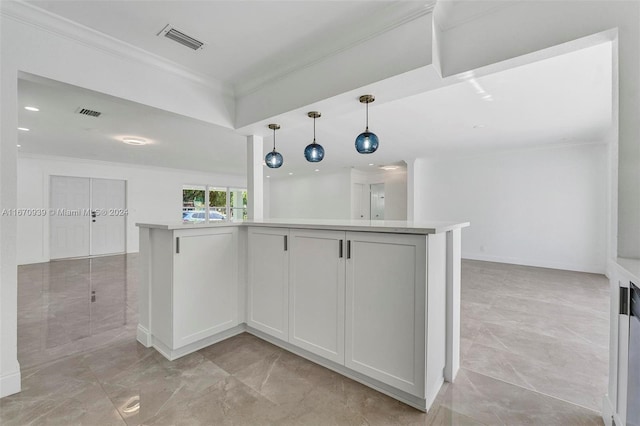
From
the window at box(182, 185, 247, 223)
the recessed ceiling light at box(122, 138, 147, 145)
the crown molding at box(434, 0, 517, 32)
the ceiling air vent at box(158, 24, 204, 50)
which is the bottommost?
the window at box(182, 185, 247, 223)

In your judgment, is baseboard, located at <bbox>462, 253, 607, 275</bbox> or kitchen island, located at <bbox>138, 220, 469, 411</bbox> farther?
baseboard, located at <bbox>462, 253, 607, 275</bbox>

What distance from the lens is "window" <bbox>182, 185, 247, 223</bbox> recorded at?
9.07 m

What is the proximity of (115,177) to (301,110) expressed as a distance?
7.02 metres

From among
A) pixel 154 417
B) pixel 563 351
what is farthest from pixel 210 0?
pixel 563 351

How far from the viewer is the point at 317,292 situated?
219 cm

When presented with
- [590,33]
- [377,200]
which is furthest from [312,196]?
[590,33]

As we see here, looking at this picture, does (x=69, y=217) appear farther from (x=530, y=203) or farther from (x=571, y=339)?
(x=530, y=203)

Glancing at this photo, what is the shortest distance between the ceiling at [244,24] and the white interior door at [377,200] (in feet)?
24.3

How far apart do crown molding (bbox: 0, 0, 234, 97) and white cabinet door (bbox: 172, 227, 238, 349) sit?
5.24 feet

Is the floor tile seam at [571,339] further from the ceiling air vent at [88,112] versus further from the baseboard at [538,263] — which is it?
the ceiling air vent at [88,112]

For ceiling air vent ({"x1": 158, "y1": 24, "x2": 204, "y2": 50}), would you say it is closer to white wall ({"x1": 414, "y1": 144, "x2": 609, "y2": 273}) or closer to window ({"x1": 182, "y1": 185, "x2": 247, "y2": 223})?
white wall ({"x1": 414, "y1": 144, "x2": 609, "y2": 273})

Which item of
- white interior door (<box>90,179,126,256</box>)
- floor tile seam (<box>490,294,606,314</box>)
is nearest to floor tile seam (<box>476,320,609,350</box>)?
floor tile seam (<box>490,294,606,314</box>)

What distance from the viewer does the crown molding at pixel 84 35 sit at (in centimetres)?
190

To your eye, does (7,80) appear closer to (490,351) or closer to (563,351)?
(490,351)
